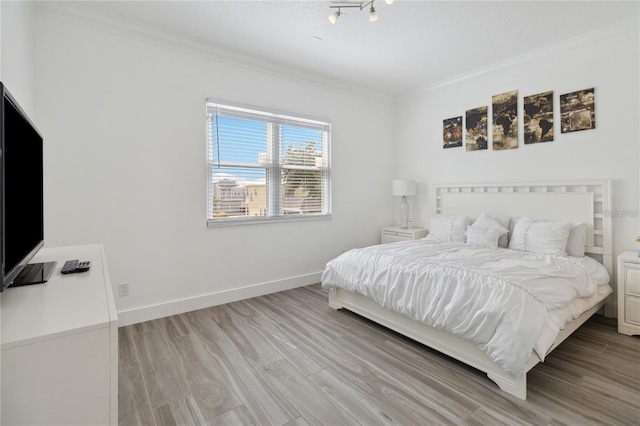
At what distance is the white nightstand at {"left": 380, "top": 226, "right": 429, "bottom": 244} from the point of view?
14.4 ft

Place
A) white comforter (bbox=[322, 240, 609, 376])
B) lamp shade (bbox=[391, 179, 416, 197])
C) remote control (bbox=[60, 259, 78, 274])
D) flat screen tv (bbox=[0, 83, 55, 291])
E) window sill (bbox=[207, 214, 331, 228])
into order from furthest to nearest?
lamp shade (bbox=[391, 179, 416, 197]) → window sill (bbox=[207, 214, 331, 228]) → white comforter (bbox=[322, 240, 609, 376]) → remote control (bbox=[60, 259, 78, 274]) → flat screen tv (bbox=[0, 83, 55, 291])

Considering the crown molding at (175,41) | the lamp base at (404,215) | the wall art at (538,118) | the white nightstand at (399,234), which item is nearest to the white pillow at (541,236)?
the wall art at (538,118)

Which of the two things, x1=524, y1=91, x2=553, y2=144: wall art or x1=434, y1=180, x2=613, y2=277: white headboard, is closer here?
x1=434, y1=180, x2=613, y2=277: white headboard

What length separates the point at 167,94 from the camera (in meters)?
3.04

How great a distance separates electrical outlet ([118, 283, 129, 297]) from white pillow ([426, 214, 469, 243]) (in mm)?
3343

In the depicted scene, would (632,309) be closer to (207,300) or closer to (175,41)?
(207,300)

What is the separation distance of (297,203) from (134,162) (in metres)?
1.88

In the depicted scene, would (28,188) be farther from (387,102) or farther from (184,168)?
(387,102)

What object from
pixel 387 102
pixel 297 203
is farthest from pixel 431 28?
pixel 297 203

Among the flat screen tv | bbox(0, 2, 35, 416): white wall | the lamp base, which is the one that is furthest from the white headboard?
bbox(0, 2, 35, 416): white wall

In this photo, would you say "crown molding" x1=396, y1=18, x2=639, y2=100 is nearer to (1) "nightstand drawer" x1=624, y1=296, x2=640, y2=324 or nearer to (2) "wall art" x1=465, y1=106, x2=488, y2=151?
(2) "wall art" x1=465, y1=106, x2=488, y2=151

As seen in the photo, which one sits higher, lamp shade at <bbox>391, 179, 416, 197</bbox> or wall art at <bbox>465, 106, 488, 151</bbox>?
wall art at <bbox>465, 106, 488, 151</bbox>

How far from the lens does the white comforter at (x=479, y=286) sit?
1817mm

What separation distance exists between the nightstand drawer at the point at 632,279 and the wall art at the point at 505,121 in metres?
1.67
